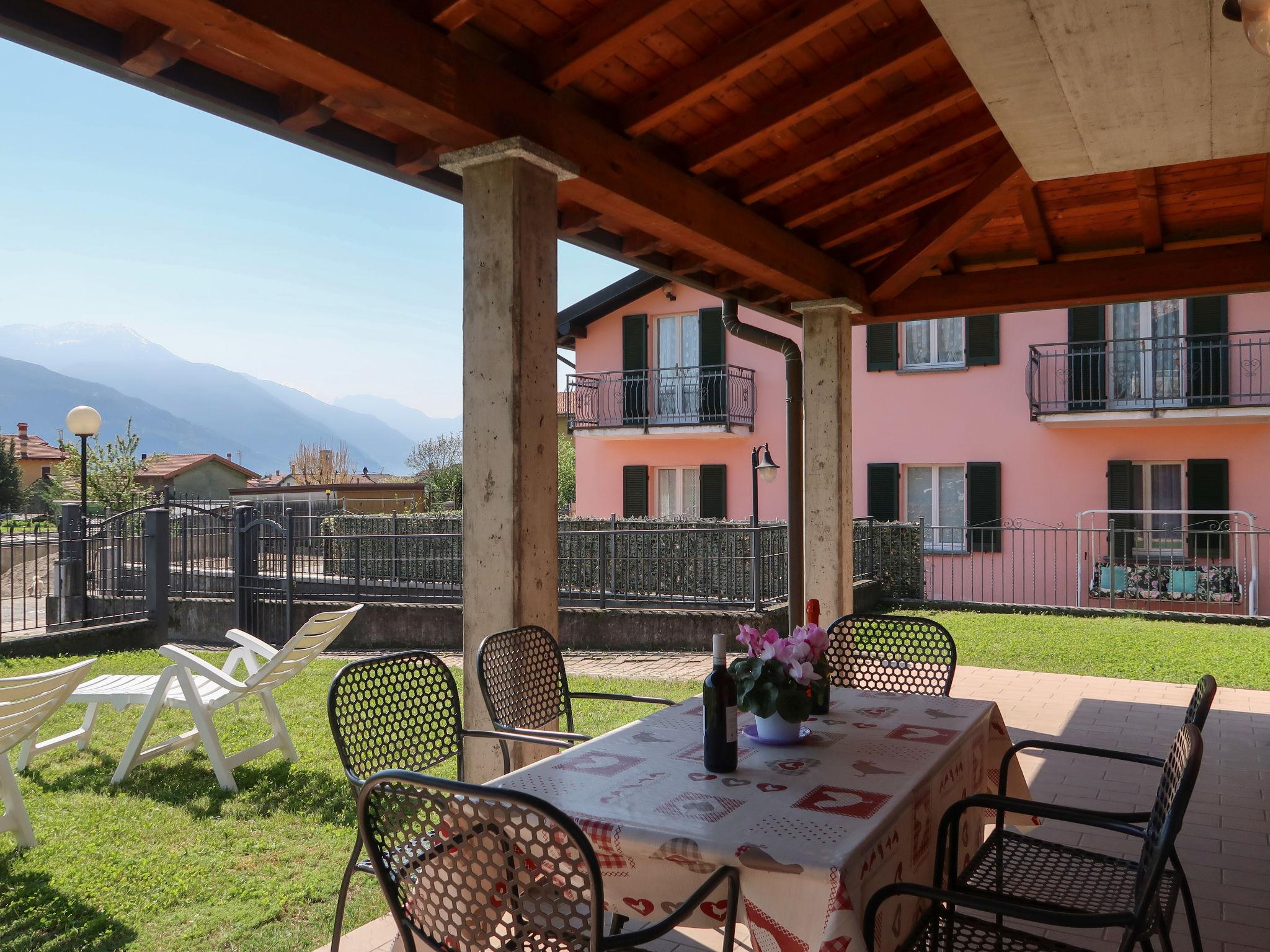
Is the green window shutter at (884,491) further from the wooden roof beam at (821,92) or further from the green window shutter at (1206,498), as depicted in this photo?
the wooden roof beam at (821,92)

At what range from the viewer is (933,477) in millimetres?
15516

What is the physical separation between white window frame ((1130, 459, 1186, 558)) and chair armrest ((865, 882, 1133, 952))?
41.4ft

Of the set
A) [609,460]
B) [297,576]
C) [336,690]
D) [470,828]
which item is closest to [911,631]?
[336,690]

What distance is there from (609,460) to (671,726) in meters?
15.5

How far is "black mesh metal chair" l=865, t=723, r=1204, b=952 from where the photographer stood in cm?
183

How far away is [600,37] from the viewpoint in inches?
128

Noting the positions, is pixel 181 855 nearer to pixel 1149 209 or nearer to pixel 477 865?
pixel 477 865

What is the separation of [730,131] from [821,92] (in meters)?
0.45

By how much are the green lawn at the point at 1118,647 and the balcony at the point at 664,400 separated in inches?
254

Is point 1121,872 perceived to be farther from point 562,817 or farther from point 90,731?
point 90,731

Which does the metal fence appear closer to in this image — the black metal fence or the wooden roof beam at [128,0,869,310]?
the black metal fence

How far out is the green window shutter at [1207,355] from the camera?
43.2ft

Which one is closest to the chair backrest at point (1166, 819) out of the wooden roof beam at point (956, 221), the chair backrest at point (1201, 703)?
the chair backrest at point (1201, 703)

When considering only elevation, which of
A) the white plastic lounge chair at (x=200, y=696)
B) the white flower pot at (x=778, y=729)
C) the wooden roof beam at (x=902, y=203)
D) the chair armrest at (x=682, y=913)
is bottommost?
the white plastic lounge chair at (x=200, y=696)
